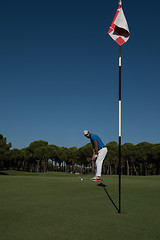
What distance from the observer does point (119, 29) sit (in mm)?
8062

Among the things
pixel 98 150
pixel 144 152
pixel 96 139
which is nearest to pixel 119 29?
pixel 96 139

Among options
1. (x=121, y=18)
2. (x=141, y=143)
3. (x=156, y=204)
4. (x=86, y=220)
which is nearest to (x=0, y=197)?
(x=86, y=220)

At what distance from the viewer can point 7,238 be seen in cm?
392

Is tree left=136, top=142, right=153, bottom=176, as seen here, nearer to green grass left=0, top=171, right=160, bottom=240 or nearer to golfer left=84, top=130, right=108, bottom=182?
golfer left=84, top=130, right=108, bottom=182

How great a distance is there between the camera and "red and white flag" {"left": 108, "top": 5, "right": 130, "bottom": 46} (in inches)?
309

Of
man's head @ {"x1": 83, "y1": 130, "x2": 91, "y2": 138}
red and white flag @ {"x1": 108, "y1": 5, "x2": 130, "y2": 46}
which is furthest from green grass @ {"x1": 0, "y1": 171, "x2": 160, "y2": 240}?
red and white flag @ {"x1": 108, "y1": 5, "x2": 130, "y2": 46}

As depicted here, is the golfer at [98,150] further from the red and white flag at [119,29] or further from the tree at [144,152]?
the tree at [144,152]

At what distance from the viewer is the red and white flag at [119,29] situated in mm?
7855

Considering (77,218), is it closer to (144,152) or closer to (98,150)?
(98,150)

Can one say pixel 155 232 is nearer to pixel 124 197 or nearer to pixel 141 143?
pixel 124 197

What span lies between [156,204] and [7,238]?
15.6ft

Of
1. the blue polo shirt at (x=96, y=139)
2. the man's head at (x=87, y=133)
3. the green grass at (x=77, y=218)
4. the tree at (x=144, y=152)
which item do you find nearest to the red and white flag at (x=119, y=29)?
the man's head at (x=87, y=133)

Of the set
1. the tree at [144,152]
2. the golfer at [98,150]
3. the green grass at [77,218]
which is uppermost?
the tree at [144,152]

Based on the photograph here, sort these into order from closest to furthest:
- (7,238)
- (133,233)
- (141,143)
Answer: (7,238) → (133,233) → (141,143)
